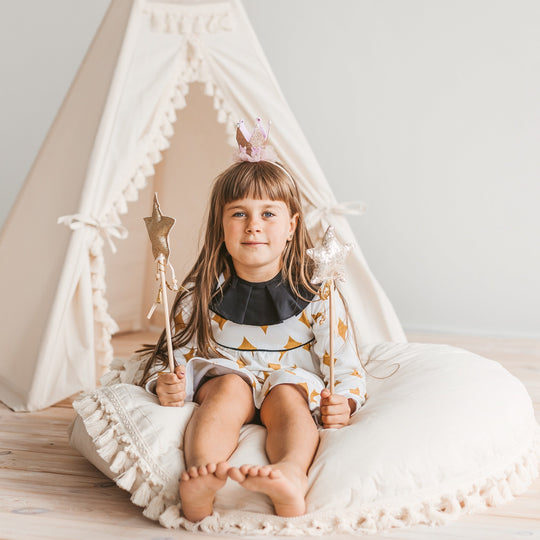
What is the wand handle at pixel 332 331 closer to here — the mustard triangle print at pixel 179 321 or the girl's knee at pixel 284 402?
the girl's knee at pixel 284 402

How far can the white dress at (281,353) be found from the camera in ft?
5.82

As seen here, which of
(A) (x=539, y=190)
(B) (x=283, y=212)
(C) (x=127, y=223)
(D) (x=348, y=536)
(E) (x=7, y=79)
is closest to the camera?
(D) (x=348, y=536)

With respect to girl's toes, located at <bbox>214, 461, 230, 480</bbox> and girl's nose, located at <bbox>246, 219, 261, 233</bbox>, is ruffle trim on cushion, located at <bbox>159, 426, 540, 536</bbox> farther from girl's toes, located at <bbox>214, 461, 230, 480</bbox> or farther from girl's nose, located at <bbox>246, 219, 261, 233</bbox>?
girl's nose, located at <bbox>246, 219, 261, 233</bbox>

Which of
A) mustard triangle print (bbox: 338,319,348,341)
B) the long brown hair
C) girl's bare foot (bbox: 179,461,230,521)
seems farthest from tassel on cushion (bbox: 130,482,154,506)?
mustard triangle print (bbox: 338,319,348,341)

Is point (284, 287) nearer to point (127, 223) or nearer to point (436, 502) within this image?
point (436, 502)

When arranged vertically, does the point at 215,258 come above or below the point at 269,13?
below

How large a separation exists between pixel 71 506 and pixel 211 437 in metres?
0.33

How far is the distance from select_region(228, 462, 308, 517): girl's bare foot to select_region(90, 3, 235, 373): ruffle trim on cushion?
1.05 m

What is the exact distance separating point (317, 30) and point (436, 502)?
244 cm

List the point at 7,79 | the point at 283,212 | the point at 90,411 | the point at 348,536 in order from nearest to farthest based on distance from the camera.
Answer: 1. the point at 348,536
2. the point at 90,411
3. the point at 283,212
4. the point at 7,79

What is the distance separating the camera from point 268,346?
1824 mm

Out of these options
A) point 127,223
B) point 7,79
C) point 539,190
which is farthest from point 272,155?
point 7,79

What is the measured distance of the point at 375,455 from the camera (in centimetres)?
150

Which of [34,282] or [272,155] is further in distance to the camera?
[34,282]
